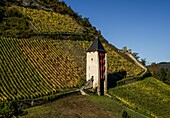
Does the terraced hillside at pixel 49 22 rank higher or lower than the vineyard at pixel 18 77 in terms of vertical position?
higher

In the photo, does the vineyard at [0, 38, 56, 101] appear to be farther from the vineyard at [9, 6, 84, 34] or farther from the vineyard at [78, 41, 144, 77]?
the vineyard at [78, 41, 144, 77]

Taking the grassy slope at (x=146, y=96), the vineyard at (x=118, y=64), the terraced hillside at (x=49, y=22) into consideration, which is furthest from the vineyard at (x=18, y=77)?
the vineyard at (x=118, y=64)

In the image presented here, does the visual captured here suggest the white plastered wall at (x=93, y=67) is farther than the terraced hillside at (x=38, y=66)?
Yes

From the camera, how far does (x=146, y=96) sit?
1673 inches

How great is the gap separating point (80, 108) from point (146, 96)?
14.5 metres

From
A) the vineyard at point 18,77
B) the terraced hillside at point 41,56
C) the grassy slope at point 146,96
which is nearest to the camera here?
the vineyard at point 18,77

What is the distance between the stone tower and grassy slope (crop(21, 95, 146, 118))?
2489 mm

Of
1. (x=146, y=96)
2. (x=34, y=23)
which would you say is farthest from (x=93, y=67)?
(x=34, y=23)

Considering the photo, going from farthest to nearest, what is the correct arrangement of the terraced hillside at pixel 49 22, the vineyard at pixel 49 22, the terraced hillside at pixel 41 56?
the terraced hillside at pixel 49 22
the vineyard at pixel 49 22
the terraced hillside at pixel 41 56

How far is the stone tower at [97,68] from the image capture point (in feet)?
126

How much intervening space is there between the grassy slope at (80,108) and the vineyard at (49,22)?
24.2 metres

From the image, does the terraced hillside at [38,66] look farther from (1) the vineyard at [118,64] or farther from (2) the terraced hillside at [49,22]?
(2) the terraced hillside at [49,22]

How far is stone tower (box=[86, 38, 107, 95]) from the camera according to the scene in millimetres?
38312

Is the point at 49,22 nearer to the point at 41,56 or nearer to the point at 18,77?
the point at 41,56
